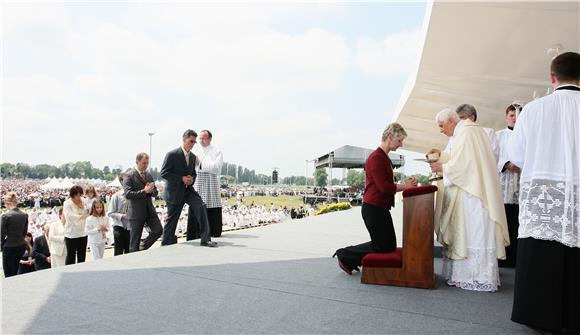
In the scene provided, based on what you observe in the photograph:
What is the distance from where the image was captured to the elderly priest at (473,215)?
3820 mm

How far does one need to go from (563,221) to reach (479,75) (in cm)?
576

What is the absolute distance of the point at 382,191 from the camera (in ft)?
13.7

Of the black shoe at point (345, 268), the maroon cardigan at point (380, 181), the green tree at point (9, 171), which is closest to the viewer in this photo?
the maroon cardigan at point (380, 181)

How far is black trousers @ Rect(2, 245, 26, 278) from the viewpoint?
678cm

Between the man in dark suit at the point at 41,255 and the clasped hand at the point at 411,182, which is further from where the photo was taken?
the man in dark suit at the point at 41,255

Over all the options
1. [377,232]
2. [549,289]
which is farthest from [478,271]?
[549,289]

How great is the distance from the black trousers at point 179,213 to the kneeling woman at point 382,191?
2777mm

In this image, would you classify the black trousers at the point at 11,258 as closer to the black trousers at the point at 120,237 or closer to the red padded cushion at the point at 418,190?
the black trousers at the point at 120,237

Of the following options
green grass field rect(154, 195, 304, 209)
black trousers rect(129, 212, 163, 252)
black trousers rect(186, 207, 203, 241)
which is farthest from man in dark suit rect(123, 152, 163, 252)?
green grass field rect(154, 195, 304, 209)

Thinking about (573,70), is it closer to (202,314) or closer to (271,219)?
(202,314)

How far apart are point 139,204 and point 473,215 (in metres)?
4.45

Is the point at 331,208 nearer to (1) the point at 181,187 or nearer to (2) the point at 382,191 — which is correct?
(1) the point at 181,187

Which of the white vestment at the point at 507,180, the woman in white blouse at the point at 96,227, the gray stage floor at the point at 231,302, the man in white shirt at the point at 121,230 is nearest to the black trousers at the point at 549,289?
→ the gray stage floor at the point at 231,302

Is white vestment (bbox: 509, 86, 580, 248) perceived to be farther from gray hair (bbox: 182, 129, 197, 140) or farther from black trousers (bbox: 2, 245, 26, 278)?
black trousers (bbox: 2, 245, 26, 278)
